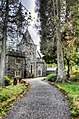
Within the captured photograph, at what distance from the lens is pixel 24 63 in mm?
44969

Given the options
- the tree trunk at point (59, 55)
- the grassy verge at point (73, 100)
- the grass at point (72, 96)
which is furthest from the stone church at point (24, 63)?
the grassy verge at point (73, 100)

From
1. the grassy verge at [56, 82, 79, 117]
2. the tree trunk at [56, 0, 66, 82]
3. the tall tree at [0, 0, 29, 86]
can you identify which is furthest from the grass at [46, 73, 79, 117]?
the tall tree at [0, 0, 29, 86]

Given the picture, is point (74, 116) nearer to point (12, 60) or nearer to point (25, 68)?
point (12, 60)

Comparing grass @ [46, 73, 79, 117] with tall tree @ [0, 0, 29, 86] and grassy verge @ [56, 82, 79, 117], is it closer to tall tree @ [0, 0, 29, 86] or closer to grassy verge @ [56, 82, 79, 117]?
grassy verge @ [56, 82, 79, 117]

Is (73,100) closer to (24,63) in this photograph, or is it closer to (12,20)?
(12,20)

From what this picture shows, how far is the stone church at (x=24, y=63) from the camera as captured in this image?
40750mm

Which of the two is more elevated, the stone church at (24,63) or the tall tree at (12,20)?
the tall tree at (12,20)

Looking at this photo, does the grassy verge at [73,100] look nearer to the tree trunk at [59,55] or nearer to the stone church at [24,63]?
the tree trunk at [59,55]

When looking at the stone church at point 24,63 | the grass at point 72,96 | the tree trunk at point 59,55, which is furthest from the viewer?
the stone church at point 24,63

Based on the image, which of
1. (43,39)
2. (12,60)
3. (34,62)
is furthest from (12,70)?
(43,39)

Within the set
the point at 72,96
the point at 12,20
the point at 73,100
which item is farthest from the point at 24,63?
the point at 73,100

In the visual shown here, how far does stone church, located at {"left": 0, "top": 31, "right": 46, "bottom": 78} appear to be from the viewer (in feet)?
134

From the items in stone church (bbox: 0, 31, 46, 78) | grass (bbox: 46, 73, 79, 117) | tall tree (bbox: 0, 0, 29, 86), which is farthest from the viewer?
stone church (bbox: 0, 31, 46, 78)

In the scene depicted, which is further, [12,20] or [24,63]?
[24,63]
